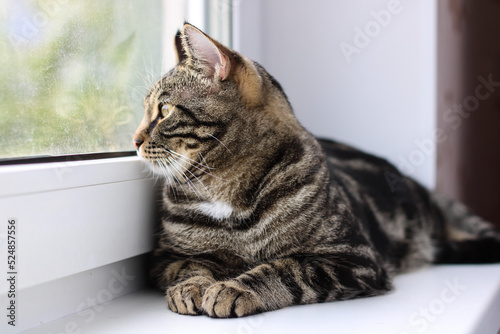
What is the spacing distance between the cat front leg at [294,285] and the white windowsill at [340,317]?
0.6 inches

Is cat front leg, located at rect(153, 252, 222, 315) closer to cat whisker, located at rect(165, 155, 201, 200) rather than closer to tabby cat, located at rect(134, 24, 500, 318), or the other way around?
tabby cat, located at rect(134, 24, 500, 318)

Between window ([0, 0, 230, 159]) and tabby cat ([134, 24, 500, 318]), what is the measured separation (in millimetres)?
99

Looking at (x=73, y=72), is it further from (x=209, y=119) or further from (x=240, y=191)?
(x=240, y=191)

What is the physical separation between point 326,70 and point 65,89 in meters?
0.95

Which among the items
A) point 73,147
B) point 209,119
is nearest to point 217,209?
point 209,119

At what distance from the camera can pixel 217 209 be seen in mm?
1111

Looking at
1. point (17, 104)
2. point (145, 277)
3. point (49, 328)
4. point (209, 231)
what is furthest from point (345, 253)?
point (17, 104)

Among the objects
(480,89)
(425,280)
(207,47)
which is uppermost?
(207,47)

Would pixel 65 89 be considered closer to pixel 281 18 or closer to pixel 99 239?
pixel 99 239

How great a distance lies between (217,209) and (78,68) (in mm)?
388

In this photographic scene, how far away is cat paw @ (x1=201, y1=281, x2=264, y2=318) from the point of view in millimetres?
938

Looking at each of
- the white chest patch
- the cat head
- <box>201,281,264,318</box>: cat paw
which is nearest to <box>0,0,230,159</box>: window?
the cat head

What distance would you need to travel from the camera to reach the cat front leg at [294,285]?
948mm

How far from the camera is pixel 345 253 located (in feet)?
3.62
